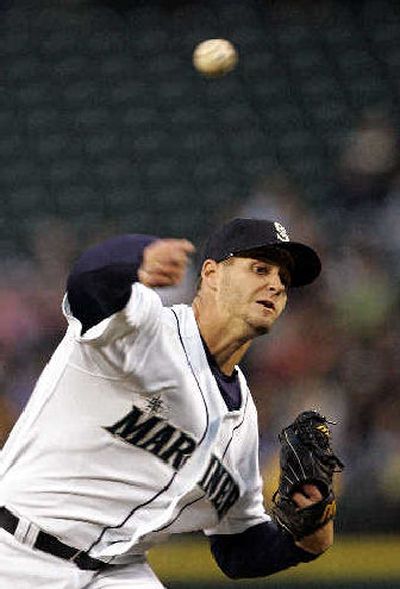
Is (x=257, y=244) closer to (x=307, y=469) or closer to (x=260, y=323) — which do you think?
(x=260, y=323)

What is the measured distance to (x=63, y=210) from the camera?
19.1 feet

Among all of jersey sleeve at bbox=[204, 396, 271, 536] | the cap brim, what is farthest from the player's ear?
jersey sleeve at bbox=[204, 396, 271, 536]

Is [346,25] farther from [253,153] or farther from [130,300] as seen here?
[130,300]

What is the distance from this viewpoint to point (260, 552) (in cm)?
277

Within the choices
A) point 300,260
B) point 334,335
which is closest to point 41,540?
Answer: point 300,260

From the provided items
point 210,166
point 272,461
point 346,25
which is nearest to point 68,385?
point 272,461

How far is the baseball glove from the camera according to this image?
2574mm

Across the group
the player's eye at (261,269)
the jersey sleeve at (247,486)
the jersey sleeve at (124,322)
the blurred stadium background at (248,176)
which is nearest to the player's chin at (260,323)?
the player's eye at (261,269)

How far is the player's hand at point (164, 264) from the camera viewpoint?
Result: 1990mm

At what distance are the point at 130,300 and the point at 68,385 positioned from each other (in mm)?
341

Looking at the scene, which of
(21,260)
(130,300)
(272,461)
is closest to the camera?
(130,300)

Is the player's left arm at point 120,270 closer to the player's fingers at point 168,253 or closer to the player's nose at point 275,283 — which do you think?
the player's fingers at point 168,253

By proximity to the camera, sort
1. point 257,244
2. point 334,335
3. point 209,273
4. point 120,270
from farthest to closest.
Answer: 1. point 334,335
2. point 209,273
3. point 257,244
4. point 120,270

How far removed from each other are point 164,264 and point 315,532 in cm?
97
